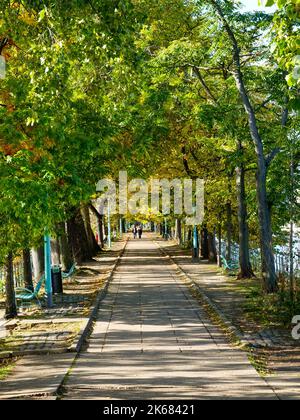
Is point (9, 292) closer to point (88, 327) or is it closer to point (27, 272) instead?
point (88, 327)

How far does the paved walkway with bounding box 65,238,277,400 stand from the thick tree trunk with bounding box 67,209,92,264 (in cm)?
1514

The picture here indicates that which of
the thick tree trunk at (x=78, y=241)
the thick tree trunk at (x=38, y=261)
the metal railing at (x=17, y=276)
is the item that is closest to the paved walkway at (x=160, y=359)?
the metal railing at (x=17, y=276)

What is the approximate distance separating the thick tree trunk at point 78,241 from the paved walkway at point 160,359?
15141 mm

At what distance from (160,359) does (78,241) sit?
2632 cm

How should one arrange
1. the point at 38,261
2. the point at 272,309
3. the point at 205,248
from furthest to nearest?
the point at 205,248, the point at 38,261, the point at 272,309

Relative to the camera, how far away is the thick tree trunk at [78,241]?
34844 millimetres

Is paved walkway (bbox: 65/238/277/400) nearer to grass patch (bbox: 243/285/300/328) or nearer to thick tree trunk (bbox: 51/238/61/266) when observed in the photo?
grass patch (bbox: 243/285/300/328)

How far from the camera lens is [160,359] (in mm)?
11203

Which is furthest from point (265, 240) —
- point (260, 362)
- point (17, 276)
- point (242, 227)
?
point (17, 276)

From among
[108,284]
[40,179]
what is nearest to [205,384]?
[40,179]

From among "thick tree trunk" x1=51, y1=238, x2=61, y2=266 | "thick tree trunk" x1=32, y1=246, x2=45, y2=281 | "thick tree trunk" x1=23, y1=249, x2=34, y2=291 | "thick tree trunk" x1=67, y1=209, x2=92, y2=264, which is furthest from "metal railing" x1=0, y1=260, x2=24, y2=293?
"thick tree trunk" x1=67, y1=209, x2=92, y2=264

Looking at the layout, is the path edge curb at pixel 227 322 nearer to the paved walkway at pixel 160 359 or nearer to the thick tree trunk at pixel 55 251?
the paved walkway at pixel 160 359

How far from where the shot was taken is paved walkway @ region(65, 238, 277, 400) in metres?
8.73

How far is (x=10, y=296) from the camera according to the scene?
16.9 metres
